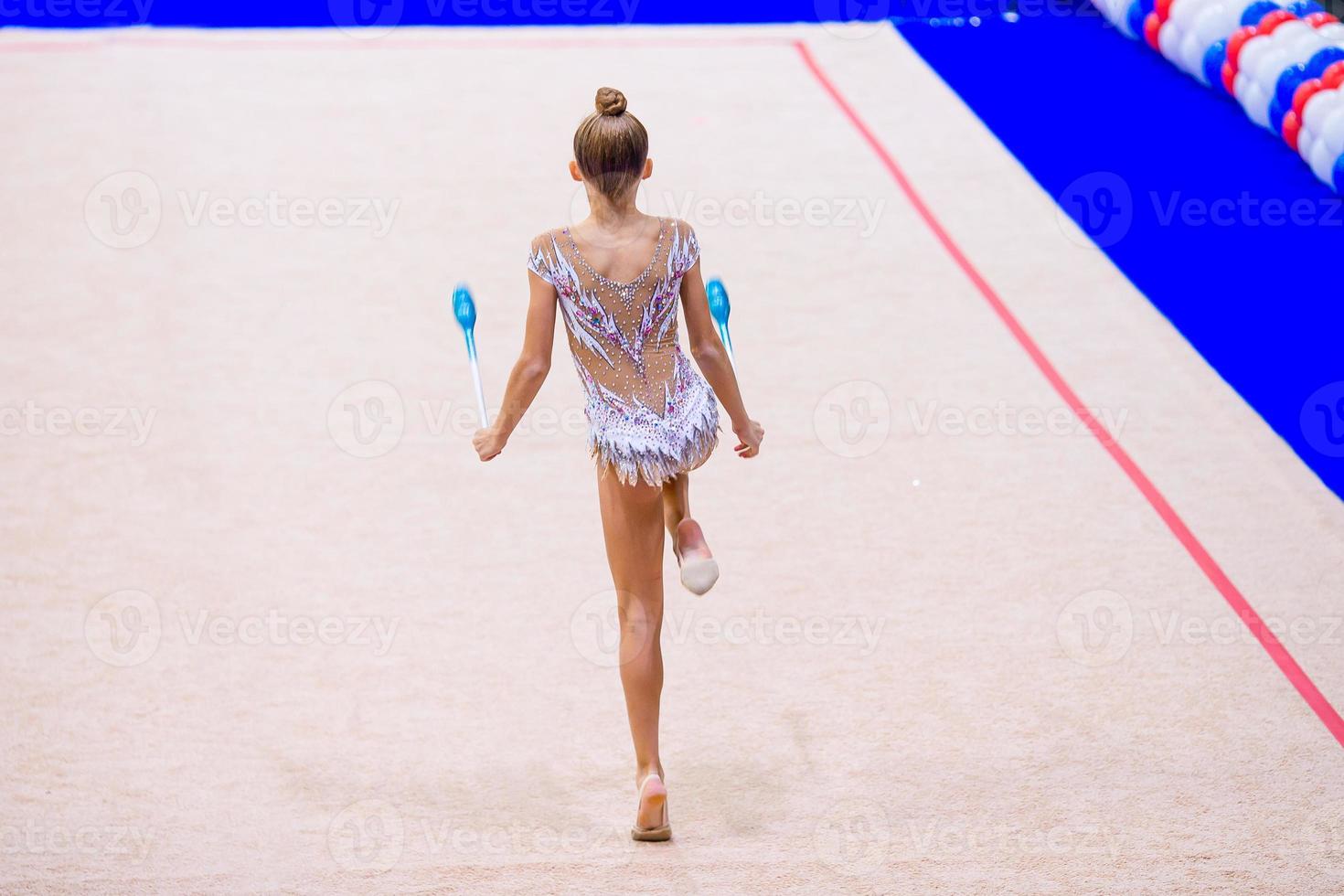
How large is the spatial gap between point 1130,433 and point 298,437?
2.86 m

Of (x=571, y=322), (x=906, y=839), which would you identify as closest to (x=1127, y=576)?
(x=906, y=839)

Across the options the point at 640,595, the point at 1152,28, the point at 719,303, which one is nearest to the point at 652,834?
the point at 640,595

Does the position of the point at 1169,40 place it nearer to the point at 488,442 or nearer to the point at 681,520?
the point at 681,520

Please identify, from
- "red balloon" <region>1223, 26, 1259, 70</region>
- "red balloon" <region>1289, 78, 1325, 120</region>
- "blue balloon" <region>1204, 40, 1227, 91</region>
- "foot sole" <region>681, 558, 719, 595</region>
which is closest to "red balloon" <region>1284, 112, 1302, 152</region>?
"red balloon" <region>1289, 78, 1325, 120</region>

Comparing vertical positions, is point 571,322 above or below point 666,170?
above

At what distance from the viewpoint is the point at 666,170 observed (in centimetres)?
718

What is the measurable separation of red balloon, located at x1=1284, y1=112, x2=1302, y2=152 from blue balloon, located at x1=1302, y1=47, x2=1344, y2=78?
20 cm

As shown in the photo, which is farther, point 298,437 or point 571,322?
point 298,437

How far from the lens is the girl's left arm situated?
9.77ft

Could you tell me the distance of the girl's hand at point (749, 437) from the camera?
126 inches

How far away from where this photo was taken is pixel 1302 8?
7602mm

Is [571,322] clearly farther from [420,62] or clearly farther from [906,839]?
[420,62]

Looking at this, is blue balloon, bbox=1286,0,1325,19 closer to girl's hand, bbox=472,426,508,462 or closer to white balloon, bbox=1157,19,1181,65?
white balloon, bbox=1157,19,1181,65

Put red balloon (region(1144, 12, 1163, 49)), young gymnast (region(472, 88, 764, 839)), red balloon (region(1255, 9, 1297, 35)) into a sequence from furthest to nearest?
1. red balloon (region(1144, 12, 1163, 49))
2. red balloon (region(1255, 9, 1297, 35))
3. young gymnast (region(472, 88, 764, 839))
